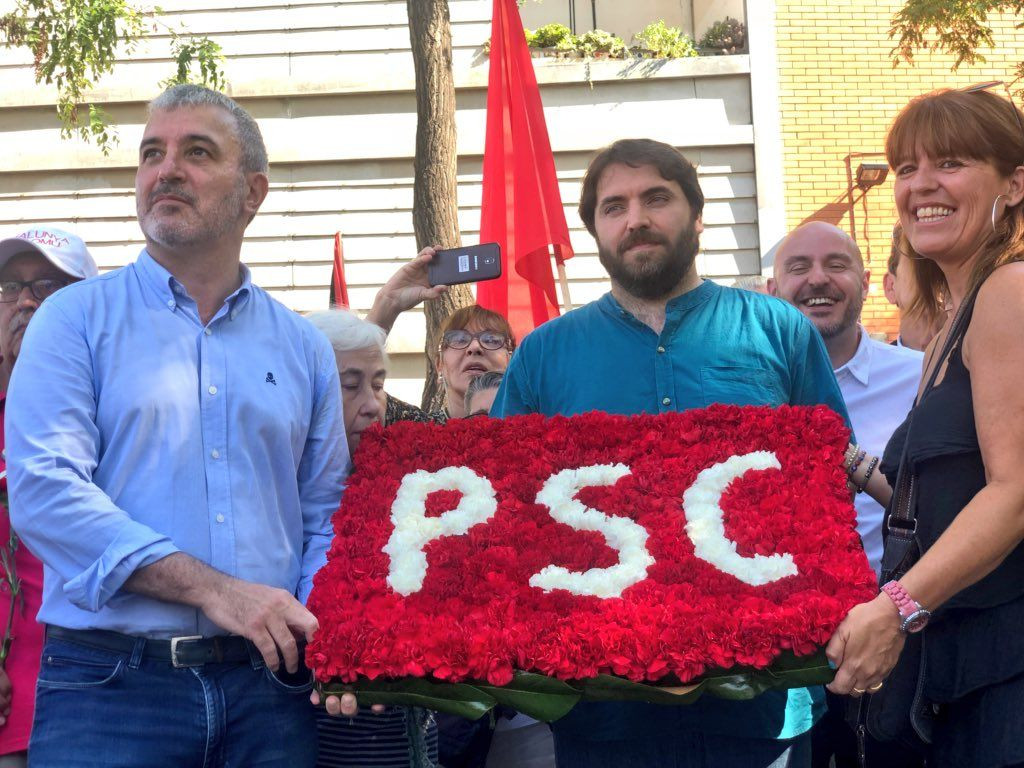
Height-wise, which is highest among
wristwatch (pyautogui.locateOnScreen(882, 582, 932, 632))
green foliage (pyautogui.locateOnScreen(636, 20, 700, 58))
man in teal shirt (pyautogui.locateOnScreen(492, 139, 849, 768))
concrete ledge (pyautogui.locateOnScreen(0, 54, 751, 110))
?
green foliage (pyautogui.locateOnScreen(636, 20, 700, 58))

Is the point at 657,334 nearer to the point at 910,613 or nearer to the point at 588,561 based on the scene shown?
the point at 588,561

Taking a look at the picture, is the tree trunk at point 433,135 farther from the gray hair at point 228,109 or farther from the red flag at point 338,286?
the gray hair at point 228,109

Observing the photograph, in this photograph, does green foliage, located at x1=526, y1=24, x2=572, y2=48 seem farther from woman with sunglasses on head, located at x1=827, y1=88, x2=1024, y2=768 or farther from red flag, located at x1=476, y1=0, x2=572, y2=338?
woman with sunglasses on head, located at x1=827, y1=88, x2=1024, y2=768

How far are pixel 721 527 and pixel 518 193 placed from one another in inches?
157

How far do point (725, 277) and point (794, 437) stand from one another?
10.2 meters

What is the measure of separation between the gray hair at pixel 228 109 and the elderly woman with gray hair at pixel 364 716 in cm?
58

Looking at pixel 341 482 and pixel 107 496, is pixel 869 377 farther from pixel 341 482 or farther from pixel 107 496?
pixel 107 496

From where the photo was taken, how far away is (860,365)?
443 centimetres

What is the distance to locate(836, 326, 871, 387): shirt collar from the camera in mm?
4394

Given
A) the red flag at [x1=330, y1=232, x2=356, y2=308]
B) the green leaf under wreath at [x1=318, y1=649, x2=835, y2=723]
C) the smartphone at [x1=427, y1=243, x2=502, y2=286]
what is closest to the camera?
the green leaf under wreath at [x1=318, y1=649, x2=835, y2=723]

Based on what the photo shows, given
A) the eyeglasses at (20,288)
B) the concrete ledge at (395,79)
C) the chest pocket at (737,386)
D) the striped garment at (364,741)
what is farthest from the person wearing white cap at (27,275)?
the concrete ledge at (395,79)

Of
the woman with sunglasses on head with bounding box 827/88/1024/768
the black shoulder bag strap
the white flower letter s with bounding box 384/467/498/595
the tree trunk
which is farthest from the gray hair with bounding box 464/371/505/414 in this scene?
the tree trunk

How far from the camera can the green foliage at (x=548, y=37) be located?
523 inches

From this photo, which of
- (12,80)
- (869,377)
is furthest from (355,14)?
(869,377)
